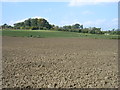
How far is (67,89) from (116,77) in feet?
7.21

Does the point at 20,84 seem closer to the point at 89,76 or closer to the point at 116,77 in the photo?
the point at 89,76

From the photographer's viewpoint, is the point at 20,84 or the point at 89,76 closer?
the point at 20,84

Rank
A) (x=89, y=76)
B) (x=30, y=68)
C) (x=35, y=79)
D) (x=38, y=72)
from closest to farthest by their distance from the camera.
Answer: (x=35, y=79), (x=89, y=76), (x=38, y=72), (x=30, y=68)

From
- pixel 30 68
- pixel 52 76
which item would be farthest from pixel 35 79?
pixel 30 68

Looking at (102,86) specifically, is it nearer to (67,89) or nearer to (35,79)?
(67,89)

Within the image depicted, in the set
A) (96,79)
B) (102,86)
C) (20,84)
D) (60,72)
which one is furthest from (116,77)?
(20,84)

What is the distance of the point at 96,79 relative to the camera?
672 cm

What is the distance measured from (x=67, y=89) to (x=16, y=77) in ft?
6.24

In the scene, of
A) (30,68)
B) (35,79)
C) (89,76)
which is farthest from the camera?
(30,68)

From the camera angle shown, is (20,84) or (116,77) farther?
(116,77)

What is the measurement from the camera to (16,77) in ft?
22.5

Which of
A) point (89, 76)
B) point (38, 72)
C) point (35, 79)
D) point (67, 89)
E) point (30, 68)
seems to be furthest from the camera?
point (30, 68)

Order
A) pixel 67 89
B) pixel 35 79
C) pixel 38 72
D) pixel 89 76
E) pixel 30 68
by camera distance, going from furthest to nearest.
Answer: pixel 30 68, pixel 38 72, pixel 89 76, pixel 35 79, pixel 67 89

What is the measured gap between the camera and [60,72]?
766 cm
